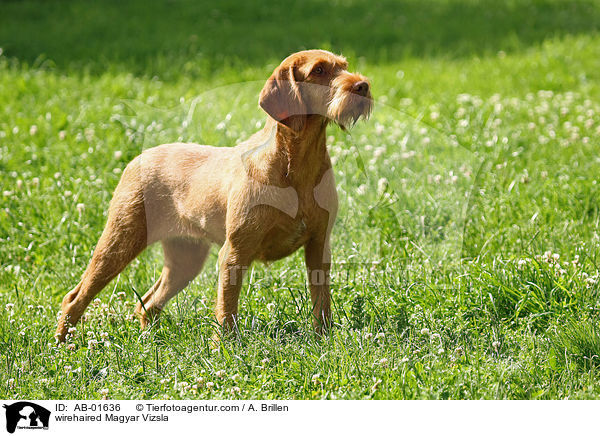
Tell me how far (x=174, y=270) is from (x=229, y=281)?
781 mm

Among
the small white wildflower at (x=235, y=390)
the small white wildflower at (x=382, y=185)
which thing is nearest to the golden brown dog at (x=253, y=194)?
the small white wildflower at (x=235, y=390)

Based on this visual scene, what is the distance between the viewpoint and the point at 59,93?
8.75 m

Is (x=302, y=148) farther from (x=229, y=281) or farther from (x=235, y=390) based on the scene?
(x=235, y=390)

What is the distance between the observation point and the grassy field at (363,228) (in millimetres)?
3844

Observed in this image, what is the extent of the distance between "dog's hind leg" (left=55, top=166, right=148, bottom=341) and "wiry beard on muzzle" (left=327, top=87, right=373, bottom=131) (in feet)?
4.24

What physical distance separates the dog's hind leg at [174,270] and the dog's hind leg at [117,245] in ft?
0.87

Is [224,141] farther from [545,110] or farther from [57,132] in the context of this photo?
[545,110]

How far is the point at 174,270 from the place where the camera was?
15.5 ft

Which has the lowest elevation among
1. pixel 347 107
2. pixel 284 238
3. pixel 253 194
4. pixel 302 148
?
pixel 284 238

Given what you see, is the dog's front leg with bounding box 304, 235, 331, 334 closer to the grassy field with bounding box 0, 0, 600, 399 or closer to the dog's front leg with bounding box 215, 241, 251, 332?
the grassy field with bounding box 0, 0, 600, 399

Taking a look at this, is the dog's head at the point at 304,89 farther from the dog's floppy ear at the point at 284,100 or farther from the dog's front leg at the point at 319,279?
the dog's front leg at the point at 319,279

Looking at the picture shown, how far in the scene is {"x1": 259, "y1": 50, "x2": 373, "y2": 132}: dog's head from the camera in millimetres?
3854
